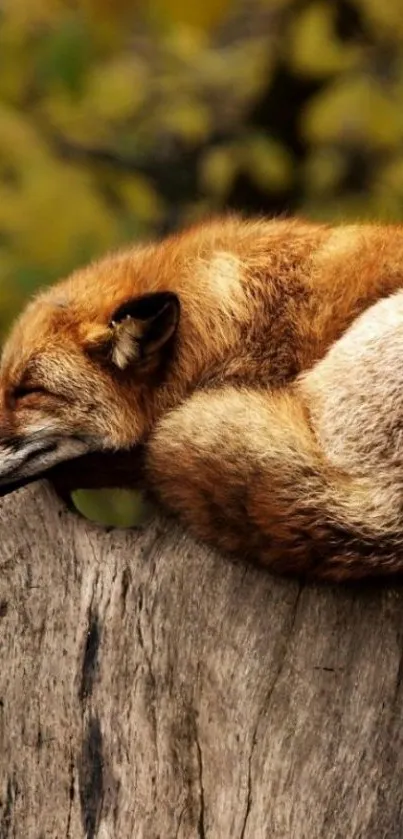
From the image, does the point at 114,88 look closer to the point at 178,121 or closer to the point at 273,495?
the point at 178,121

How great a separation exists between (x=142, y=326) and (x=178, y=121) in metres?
3.04

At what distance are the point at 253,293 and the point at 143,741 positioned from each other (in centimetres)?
164

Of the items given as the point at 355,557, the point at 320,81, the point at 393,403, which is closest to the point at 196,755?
the point at 355,557

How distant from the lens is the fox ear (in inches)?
154

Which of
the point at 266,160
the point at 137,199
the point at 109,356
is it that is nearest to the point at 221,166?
the point at 266,160

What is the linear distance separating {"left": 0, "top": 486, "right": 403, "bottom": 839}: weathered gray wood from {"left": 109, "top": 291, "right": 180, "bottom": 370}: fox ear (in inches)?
35.3

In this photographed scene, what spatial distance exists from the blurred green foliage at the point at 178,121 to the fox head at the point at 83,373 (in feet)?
4.19

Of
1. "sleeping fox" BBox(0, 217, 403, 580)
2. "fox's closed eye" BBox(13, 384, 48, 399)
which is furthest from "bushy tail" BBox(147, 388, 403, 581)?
"fox's closed eye" BBox(13, 384, 48, 399)

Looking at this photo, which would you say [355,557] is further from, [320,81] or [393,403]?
[320,81]

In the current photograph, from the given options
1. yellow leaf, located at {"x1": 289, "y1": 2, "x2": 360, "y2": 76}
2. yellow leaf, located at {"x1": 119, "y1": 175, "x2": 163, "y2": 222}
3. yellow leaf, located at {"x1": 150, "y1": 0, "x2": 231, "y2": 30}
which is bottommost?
yellow leaf, located at {"x1": 119, "y1": 175, "x2": 163, "y2": 222}

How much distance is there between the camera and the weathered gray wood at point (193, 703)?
3.21 metres

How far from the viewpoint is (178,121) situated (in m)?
6.66

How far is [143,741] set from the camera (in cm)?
328

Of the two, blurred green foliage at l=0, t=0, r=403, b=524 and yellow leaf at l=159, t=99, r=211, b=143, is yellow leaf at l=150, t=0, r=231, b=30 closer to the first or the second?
blurred green foliage at l=0, t=0, r=403, b=524
